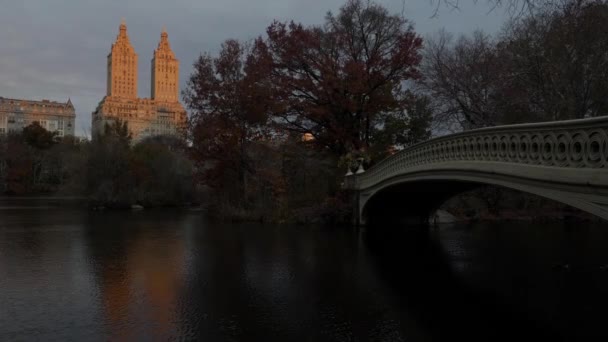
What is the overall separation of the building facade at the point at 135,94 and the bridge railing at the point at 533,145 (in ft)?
344

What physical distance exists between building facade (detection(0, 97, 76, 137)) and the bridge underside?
104 m

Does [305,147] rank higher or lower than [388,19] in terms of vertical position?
lower

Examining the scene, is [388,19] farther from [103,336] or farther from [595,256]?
[103,336]

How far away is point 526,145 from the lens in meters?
7.82

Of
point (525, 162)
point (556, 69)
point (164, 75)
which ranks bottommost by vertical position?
point (525, 162)

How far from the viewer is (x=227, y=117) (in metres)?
25.6

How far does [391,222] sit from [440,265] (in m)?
9.80

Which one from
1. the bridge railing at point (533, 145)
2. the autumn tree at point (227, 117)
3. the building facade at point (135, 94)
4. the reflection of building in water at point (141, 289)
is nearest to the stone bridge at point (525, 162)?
the bridge railing at point (533, 145)

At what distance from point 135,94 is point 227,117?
11415cm

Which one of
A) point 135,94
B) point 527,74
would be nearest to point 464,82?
point 527,74

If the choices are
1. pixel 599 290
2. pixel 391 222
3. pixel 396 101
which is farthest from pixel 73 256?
pixel 396 101

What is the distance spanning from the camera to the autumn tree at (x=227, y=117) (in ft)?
82.7

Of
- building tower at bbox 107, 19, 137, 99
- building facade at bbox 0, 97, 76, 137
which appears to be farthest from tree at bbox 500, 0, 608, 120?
building tower at bbox 107, 19, 137, 99

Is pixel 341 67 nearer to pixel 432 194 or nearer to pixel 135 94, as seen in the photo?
pixel 432 194
